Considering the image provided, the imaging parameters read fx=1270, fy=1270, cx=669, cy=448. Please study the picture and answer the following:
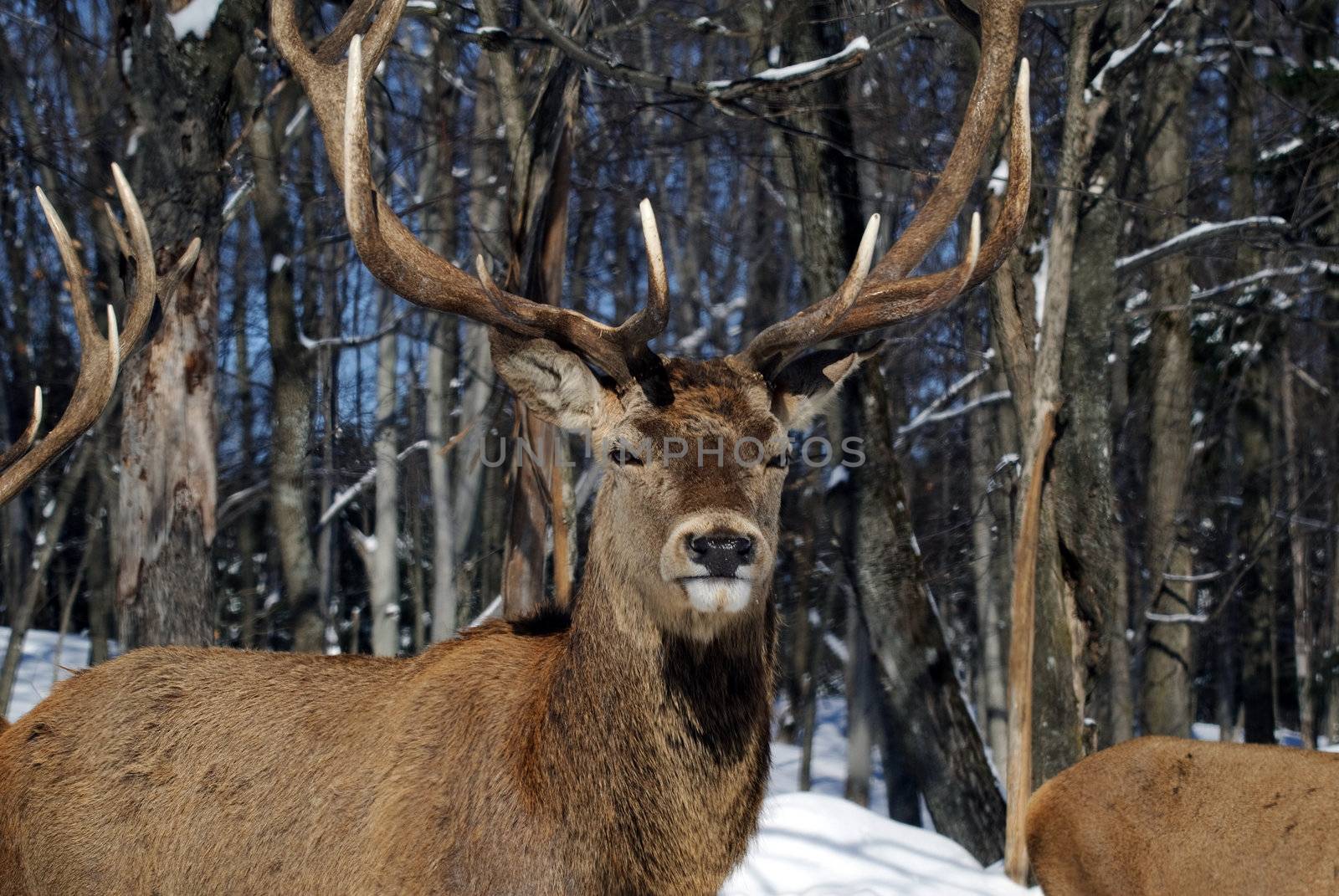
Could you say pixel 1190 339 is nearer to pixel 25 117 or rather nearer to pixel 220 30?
pixel 220 30

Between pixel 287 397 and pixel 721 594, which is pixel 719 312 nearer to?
pixel 287 397

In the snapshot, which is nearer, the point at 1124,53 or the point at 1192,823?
the point at 1192,823

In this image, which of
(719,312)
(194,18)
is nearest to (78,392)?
(194,18)

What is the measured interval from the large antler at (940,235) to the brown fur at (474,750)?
10.9 inches

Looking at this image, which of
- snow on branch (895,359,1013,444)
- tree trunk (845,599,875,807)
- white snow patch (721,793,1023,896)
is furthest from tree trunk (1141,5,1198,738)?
white snow patch (721,793,1023,896)

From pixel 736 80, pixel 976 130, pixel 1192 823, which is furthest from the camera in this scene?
pixel 736 80

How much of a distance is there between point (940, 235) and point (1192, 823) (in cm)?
303

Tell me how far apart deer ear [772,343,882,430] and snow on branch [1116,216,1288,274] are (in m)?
4.83

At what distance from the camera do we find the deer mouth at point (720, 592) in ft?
12.1

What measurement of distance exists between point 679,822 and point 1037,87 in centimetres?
825

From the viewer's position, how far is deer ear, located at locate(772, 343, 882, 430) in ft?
15.3

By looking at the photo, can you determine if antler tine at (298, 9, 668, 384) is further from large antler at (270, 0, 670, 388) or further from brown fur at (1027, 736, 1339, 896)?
brown fur at (1027, 736, 1339, 896)

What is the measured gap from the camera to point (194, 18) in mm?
6508

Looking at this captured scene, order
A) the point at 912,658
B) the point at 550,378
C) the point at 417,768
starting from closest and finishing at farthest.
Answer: the point at 417,768 < the point at 550,378 < the point at 912,658
